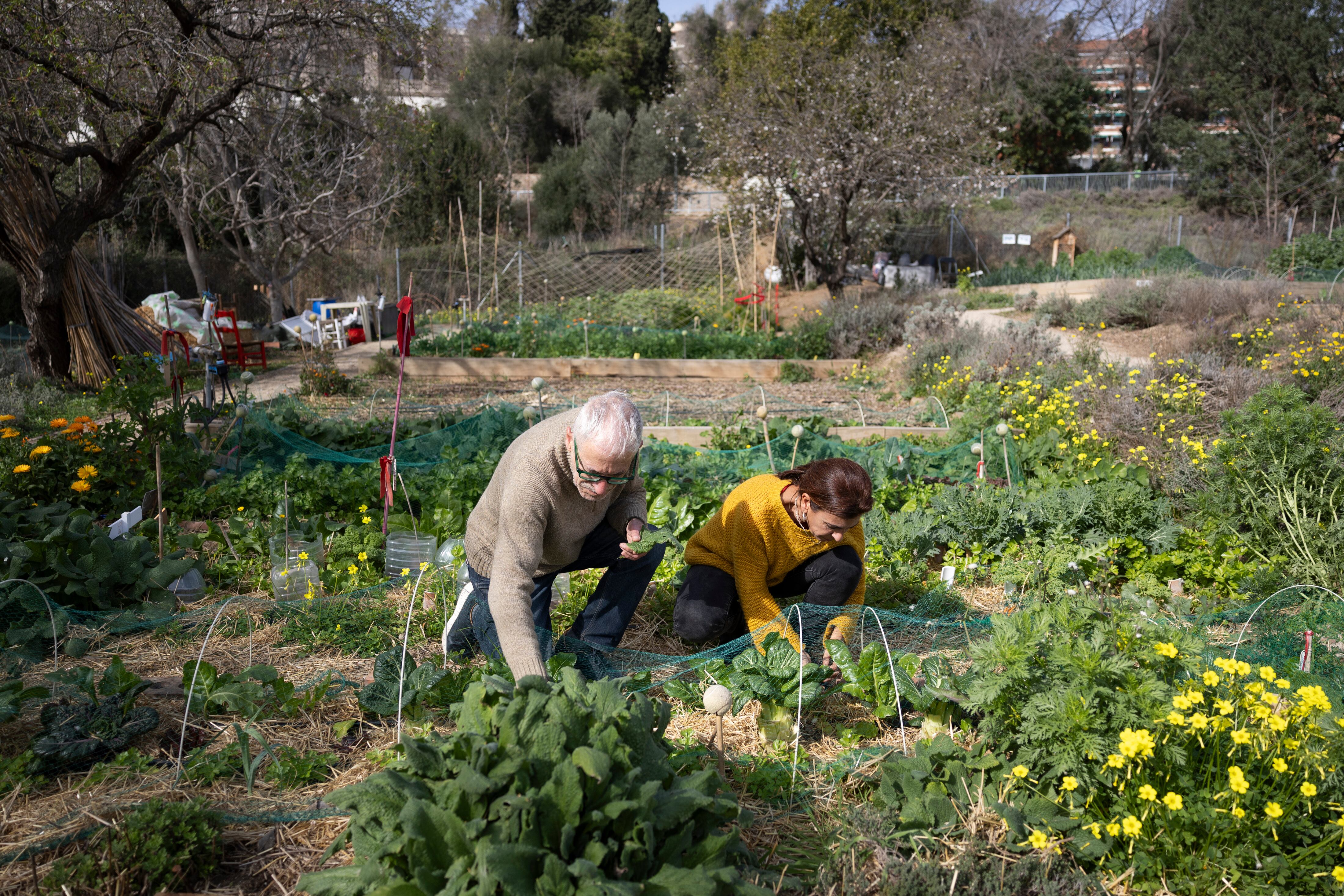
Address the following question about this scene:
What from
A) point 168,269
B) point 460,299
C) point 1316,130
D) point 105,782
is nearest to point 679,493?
point 105,782

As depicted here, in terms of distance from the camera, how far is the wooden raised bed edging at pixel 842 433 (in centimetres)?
582

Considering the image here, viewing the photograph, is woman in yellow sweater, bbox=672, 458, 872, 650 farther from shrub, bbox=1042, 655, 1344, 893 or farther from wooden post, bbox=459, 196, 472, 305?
wooden post, bbox=459, 196, 472, 305

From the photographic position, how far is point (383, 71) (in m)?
11.1

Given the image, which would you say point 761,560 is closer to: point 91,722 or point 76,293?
point 91,722

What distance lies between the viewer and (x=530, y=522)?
2465mm

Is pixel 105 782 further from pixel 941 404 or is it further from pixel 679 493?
pixel 941 404

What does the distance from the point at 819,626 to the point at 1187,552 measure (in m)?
1.85

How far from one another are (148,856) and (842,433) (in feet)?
15.6

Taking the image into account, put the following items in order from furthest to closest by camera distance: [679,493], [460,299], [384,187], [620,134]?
[620,134] → [384,187] → [460,299] → [679,493]

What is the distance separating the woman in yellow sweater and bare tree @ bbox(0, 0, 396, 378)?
22.4 ft

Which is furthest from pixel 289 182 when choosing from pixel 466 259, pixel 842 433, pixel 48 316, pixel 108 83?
pixel 842 433

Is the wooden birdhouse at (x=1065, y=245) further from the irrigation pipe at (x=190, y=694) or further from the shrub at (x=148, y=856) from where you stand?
the shrub at (x=148, y=856)

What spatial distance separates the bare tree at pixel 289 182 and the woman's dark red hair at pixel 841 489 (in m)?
11.0

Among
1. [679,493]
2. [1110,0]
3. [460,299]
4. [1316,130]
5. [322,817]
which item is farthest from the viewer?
[1110,0]
